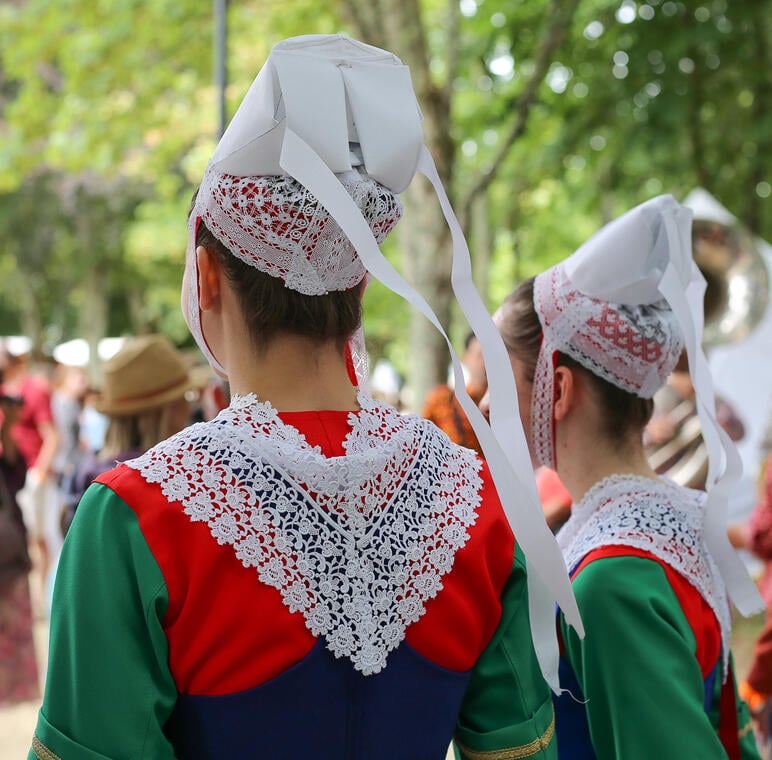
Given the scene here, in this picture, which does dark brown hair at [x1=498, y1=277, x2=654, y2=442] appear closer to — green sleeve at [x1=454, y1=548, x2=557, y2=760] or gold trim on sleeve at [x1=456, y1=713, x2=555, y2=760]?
green sleeve at [x1=454, y1=548, x2=557, y2=760]

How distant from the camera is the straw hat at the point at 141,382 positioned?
4.00m

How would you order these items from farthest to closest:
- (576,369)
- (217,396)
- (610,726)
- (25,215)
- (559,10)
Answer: (25,215), (559,10), (217,396), (576,369), (610,726)

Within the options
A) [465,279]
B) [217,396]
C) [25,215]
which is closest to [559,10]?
[217,396]

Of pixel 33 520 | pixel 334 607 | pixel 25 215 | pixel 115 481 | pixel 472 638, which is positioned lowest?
pixel 25 215

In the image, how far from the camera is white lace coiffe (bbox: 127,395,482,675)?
50.4 inches

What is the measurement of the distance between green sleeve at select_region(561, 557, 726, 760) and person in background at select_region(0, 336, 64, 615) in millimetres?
6381

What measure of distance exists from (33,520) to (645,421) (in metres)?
7.42

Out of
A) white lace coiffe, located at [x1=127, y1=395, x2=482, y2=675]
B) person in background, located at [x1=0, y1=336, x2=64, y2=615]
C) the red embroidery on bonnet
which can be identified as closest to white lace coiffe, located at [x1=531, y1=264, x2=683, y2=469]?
the red embroidery on bonnet

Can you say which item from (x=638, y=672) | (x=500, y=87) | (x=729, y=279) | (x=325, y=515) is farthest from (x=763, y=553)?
(x=500, y=87)

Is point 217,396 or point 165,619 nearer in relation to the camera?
point 165,619

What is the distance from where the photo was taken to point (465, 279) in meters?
1.47

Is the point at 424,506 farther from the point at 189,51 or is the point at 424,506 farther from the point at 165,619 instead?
the point at 189,51

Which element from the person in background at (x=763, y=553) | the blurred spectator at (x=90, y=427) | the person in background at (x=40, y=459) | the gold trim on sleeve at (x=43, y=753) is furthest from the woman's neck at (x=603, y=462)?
the blurred spectator at (x=90, y=427)

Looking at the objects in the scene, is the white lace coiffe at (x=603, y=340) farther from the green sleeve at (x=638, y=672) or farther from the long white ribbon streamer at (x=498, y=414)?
the long white ribbon streamer at (x=498, y=414)
